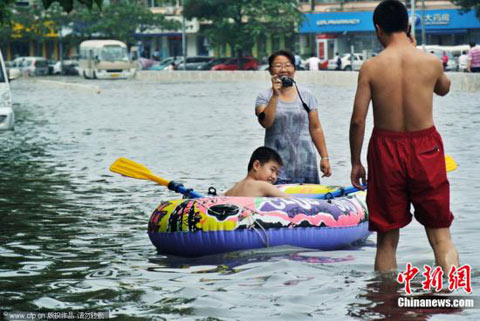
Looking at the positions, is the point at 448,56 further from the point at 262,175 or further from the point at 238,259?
the point at 238,259

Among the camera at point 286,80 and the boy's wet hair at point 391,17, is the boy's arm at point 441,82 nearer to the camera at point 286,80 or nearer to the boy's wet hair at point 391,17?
the boy's wet hair at point 391,17

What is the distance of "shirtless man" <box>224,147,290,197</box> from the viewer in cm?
988

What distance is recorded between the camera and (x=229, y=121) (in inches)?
1174

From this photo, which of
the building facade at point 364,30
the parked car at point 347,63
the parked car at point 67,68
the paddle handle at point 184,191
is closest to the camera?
the paddle handle at point 184,191

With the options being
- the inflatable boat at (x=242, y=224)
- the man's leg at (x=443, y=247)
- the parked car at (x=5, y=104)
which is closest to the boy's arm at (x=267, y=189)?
the inflatable boat at (x=242, y=224)

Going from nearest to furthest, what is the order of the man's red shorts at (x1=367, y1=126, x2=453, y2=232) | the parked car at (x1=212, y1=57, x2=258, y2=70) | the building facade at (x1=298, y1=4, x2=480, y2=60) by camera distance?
1. the man's red shorts at (x1=367, y1=126, x2=453, y2=232)
2. the building facade at (x1=298, y1=4, x2=480, y2=60)
3. the parked car at (x1=212, y1=57, x2=258, y2=70)

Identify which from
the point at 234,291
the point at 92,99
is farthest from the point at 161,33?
the point at 234,291

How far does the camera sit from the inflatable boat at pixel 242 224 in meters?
9.59

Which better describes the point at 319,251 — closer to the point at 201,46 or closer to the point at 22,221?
the point at 22,221

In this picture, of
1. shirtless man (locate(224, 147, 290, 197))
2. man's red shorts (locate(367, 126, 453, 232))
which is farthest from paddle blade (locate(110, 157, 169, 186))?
man's red shorts (locate(367, 126, 453, 232))

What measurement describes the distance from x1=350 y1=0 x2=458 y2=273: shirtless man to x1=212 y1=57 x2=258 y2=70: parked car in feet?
234

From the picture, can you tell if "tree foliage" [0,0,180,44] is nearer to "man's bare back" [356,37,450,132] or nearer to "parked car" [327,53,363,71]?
"parked car" [327,53,363,71]

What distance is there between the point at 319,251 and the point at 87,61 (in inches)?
2723

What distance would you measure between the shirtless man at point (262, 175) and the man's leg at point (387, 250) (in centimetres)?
208
